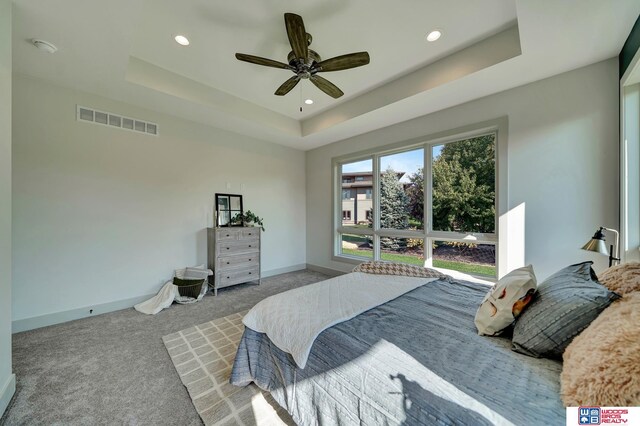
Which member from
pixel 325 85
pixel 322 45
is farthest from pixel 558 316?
pixel 322 45

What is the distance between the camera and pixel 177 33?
2.30 meters

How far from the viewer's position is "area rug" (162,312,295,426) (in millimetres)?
1478

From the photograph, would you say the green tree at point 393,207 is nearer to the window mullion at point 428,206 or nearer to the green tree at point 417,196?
the green tree at point 417,196

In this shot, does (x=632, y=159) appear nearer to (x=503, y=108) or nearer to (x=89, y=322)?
(x=503, y=108)

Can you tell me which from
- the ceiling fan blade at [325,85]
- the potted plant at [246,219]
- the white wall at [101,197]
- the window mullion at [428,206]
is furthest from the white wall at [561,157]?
the white wall at [101,197]

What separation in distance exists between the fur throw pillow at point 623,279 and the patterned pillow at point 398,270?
1156 millimetres

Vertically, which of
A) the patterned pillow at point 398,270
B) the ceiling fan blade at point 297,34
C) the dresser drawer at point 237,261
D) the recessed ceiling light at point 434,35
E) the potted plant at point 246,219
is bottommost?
the dresser drawer at point 237,261

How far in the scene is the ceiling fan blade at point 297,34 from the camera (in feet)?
5.74

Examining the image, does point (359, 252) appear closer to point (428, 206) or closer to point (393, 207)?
point (393, 207)

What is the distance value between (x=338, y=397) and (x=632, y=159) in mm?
3061

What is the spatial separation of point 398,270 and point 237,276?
104 inches

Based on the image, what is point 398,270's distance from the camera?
248 cm

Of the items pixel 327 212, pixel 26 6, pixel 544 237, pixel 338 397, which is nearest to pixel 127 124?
pixel 26 6

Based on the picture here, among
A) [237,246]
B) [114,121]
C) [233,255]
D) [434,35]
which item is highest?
[434,35]
